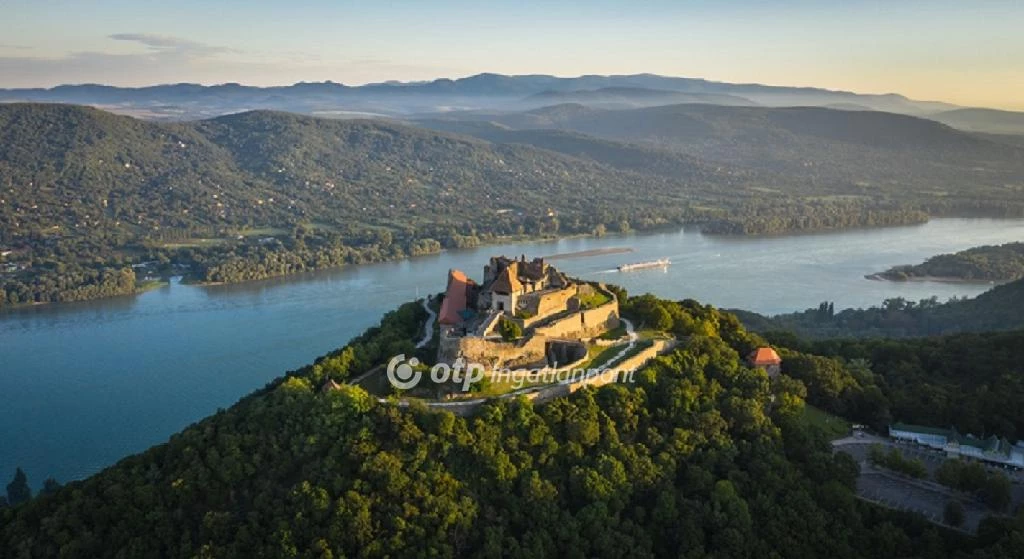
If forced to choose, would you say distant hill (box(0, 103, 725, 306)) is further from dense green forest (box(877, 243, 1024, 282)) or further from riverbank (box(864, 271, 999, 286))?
dense green forest (box(877, 243, 1024, 282))

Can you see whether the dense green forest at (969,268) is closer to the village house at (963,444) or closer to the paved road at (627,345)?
the village house at (963,444)

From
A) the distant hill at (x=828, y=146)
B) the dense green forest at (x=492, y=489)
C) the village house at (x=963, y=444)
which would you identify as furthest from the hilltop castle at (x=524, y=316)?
Answer: the distant hill at (x=828, y=146)

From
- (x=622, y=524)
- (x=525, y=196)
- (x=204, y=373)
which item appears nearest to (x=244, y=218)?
(x=525, y=196)

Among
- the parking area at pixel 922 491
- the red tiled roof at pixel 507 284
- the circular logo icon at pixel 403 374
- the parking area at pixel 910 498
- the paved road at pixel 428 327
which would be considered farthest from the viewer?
the paved road at pixel 428 327

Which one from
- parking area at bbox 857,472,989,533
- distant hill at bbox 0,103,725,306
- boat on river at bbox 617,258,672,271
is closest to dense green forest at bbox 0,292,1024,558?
parking area at bbox 857,472,989,533

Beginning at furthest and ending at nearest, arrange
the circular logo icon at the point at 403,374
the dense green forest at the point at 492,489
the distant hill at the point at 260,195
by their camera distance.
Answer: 1. the distant hill at the point at 260,195
2. the circular logo icon at the point at 403,374
3. the dense green forest at the point at 492,489

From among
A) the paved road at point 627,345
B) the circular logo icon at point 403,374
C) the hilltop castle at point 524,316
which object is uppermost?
the hilltop castle at point 524,316

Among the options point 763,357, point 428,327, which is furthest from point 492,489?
point 763,357

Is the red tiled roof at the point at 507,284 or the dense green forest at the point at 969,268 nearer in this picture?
the red tiled roof at the point at 507,284
